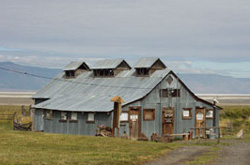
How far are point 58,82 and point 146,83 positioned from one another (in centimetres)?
1851

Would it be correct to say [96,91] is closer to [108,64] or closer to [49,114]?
[108,64]

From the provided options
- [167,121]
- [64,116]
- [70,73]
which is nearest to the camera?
[167,121]

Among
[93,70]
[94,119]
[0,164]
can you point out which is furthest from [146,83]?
[0,164]

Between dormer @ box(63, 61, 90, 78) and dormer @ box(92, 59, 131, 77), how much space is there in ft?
15.9

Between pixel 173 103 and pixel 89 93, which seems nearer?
pixel 173 103

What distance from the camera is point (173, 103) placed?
50.3 metres

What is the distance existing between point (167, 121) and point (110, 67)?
11666 mm

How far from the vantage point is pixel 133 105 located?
47.1 meters

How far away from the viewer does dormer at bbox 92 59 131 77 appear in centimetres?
5741

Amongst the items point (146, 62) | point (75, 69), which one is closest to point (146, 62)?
point (146, 62)

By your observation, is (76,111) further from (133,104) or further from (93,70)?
(93,70)

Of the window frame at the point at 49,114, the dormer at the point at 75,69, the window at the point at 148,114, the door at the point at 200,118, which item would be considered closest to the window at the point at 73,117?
the window frame at the point at 49,114

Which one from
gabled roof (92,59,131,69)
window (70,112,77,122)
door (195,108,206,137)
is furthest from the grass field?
gabled roof (92,59,131,69)

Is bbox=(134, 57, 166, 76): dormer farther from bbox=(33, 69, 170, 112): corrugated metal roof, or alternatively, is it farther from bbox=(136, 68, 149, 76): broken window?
bbox=(33, 69, 170, 112): corrugated metal roof
